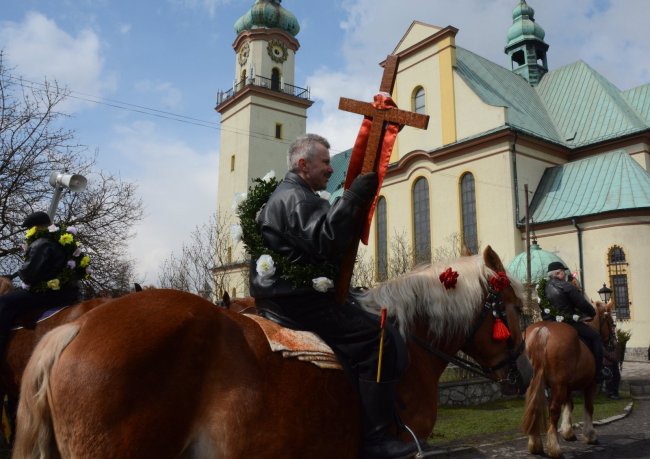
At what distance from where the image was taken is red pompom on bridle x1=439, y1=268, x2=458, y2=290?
395 cm

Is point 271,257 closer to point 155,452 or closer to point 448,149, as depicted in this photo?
point 155,452

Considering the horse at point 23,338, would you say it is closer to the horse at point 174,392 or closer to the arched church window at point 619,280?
the horse at point 174,392

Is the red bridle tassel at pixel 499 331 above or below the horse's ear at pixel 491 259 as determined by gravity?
below

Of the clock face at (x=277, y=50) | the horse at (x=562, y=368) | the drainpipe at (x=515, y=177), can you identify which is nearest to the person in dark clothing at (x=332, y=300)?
the horse at (x=562, y=368)

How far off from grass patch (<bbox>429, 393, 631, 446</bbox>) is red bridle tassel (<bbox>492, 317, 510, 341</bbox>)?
16.1 feet

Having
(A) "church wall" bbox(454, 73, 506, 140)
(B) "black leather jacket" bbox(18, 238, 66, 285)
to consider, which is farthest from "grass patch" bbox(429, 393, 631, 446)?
(A) "church wall" bbox(454, 73, 506, 140)

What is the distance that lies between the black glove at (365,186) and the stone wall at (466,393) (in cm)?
1037

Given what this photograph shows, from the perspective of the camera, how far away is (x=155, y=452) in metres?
2.39

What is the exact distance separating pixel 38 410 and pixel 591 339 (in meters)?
9.37

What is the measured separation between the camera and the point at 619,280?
26656mm

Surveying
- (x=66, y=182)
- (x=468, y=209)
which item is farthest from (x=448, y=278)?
(x=468, y=209)

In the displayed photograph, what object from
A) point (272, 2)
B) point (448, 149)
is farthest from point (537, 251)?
point (272, 2)

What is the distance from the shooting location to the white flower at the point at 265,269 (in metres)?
3.17

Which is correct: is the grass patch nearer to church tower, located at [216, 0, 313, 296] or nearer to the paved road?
the paved road
